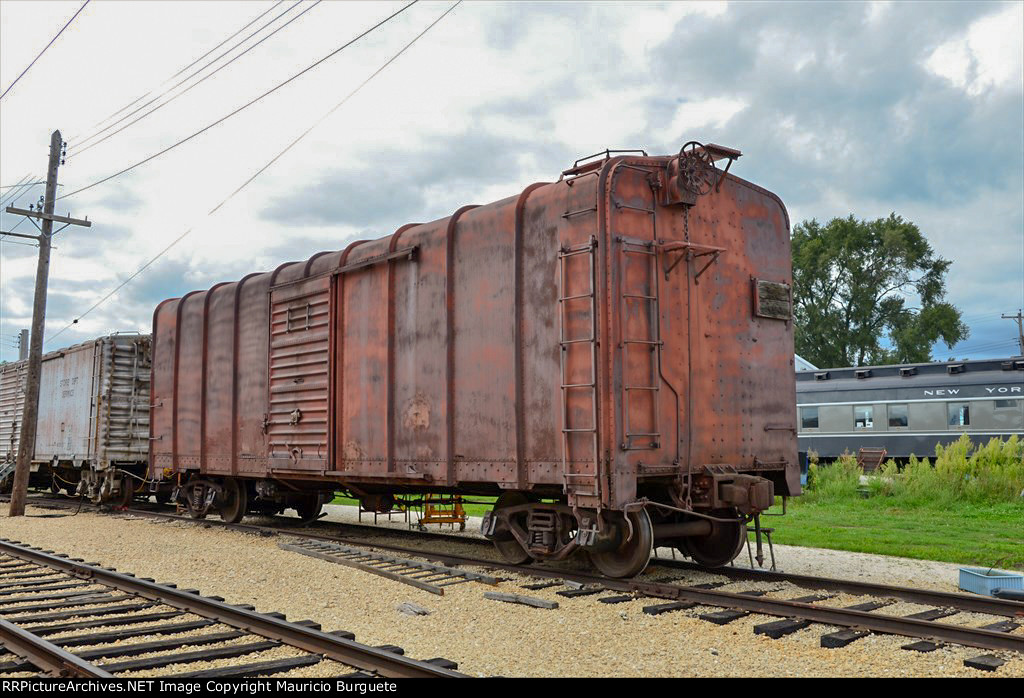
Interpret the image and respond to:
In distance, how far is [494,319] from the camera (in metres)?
9.40

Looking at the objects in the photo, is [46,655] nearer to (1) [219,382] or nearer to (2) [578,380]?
(2) [578,380]

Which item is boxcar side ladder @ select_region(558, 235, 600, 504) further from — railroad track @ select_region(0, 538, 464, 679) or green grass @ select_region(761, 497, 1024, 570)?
green grass @ select_region(761, 497, 1024, 570)

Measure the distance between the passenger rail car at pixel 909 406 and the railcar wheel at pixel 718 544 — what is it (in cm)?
1579

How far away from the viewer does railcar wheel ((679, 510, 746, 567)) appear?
30.5 ft

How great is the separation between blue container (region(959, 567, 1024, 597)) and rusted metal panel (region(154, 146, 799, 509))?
6.68 feet

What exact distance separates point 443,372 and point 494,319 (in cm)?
103

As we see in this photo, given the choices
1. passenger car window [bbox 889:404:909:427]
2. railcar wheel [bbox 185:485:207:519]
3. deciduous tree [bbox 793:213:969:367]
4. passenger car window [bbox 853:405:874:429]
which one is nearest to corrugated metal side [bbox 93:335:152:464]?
railcar wheel [bbox 185:485:207:519]

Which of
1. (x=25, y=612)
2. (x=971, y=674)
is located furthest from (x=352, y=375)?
(x=971, y=674)

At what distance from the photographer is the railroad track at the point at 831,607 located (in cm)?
598

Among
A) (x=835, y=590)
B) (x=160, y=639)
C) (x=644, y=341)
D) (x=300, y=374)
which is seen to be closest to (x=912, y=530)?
(x=835, y=590)

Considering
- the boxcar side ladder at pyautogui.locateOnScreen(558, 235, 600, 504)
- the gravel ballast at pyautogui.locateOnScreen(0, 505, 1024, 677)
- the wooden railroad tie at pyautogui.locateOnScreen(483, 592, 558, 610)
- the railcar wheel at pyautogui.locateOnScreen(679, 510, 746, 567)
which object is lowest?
the gravel ballast at pyautogui.locateOnScreen(0, 505, 1024, 677)

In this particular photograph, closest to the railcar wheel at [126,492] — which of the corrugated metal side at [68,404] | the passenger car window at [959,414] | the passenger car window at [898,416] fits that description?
the corrugated metal side at [68,404]

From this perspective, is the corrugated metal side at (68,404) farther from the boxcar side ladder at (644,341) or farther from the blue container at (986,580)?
the blue container at (986,580)

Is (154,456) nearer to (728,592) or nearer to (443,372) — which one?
(443,372)
